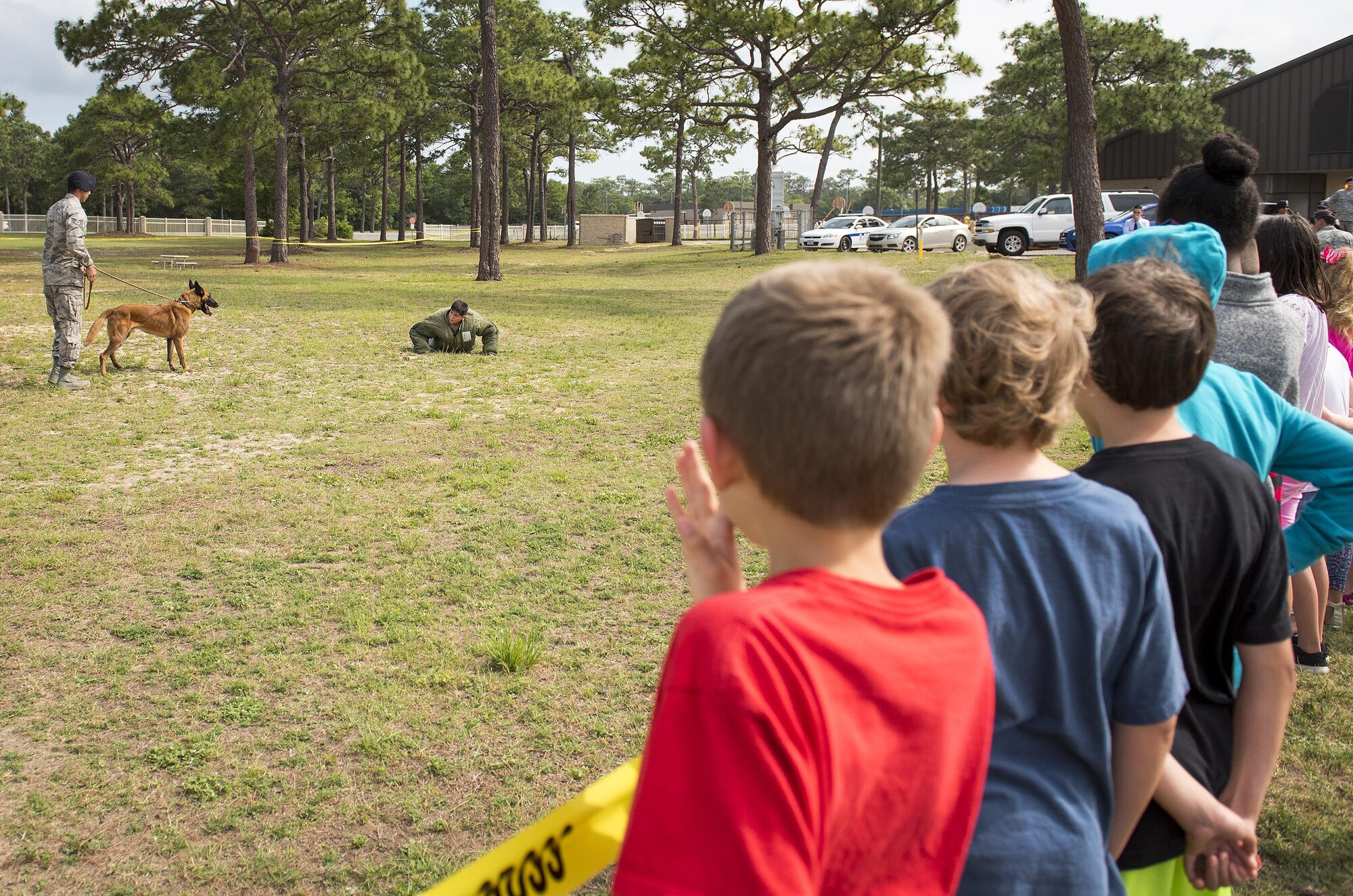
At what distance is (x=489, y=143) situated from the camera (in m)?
24.2

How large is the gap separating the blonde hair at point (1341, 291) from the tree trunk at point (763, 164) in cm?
3269

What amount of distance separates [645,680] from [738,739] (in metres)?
3.54

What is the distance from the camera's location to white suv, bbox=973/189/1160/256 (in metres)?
29.9

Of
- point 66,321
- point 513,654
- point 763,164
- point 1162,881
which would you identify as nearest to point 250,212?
point 763,164

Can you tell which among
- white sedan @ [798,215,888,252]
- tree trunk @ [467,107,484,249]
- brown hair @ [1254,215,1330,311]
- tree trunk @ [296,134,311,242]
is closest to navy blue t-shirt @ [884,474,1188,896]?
brown hair @ [1254,215,1330,311]

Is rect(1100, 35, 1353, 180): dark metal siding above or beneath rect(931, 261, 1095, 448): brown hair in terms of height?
above

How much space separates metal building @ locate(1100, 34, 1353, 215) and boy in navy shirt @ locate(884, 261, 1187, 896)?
40.0m

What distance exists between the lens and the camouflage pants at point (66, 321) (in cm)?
1064

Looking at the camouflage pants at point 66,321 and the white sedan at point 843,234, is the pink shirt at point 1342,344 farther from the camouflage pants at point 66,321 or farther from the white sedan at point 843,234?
the white sedan at point 843,234

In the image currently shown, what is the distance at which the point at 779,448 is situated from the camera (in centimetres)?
111

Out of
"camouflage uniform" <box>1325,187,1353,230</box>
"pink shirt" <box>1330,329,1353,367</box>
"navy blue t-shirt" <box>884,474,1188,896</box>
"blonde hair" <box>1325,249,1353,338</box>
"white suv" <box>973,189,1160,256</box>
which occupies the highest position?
"white suv" <box>973,189,1160,256</box>

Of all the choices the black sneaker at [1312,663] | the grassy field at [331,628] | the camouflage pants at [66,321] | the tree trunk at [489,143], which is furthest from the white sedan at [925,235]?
the black sneaker at [1312,663]

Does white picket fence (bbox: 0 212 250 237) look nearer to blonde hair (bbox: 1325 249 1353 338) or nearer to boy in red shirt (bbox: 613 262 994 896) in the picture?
blonde hair (bbox: 1325 249 1353 338)

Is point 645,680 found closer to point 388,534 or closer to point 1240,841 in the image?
point 388,534
